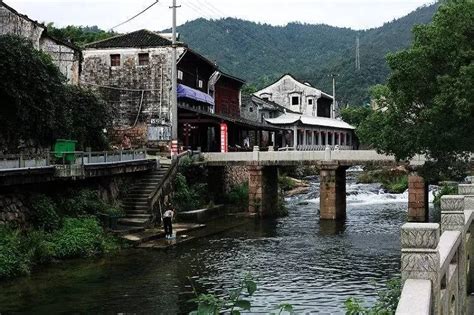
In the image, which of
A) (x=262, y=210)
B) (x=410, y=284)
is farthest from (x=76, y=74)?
(x=410, y=284)

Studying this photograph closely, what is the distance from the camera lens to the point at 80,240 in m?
24.4

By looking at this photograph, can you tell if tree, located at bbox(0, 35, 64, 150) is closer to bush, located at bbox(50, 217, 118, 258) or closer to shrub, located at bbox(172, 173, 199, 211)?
bush, located at bbox(50, 217, 118, 258)

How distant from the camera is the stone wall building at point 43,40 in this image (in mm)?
35219

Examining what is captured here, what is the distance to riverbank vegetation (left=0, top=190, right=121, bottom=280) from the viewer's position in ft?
68.2

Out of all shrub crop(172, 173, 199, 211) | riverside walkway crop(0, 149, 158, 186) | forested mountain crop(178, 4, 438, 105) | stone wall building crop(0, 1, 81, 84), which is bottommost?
shrub crop(172, 173, 199, 211)

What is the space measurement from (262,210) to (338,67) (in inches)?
3771

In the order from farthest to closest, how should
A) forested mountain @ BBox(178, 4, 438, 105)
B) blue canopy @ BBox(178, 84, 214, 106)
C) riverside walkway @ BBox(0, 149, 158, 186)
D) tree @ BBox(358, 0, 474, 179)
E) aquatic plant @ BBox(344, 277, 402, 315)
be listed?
forested mountain @ BBox(178, 4, 438, 105) < blue canopy @ BBox(178, 84, 214, 106) < tree @ BBox(358, 0, 474, 179) < riverside walkway @ BBox(0, 149, 158, 186) < aquatic plant @ BBox(344, 277, 402, 315)

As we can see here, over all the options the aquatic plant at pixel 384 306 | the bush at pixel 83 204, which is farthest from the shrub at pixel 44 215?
the aquatic plant at pixel 384 306

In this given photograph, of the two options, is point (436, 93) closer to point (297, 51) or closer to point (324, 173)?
point (324, 173)

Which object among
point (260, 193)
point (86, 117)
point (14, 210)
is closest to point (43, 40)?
point (86, 117)

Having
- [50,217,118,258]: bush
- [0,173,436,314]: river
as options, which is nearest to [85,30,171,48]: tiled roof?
[0,173,436,314]: river

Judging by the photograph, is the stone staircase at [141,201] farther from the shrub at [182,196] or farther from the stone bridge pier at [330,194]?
the stone bridge pier at [330,194]

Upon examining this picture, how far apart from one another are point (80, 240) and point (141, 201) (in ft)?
25.3

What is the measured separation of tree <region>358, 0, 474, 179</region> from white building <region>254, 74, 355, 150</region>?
38298mm
